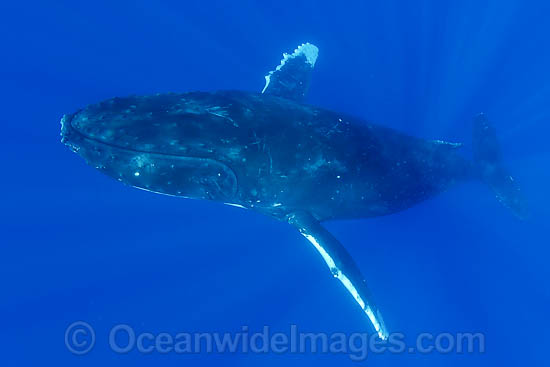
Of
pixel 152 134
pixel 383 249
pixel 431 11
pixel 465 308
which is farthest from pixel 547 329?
pixel 152 134

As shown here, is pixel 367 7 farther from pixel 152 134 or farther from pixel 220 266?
pixel 152 134

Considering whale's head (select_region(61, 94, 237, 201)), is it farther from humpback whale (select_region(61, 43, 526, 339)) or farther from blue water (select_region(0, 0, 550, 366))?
blue water (select_region(0, 0, 550, 366))

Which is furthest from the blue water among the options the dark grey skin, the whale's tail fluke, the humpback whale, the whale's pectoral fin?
the whale's pectoral fin

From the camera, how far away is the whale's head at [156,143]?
5062 mm

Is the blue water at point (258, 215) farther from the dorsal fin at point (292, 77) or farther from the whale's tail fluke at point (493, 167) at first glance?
the dorsal fin at point (292, 77)

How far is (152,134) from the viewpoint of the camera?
530 centimetres

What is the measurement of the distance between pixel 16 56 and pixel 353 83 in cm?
1553

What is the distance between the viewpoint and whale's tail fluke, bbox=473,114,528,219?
13.2m

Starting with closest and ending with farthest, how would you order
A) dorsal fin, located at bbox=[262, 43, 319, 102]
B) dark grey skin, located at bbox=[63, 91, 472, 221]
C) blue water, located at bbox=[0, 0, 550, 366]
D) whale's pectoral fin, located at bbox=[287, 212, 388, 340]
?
dark grey skin, located at bbox=[63, 91, 472, 221] → whale's pectoral fin, located at bbox=[287, 212, 388, 340] → dorsal fin, located at bbox=[262, 43, 319, 102] → blue water, located at bbox=[0, 0, 550, 366]

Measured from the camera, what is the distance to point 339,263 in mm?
7391

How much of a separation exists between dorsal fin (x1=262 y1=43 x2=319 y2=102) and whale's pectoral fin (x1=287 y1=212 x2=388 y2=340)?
10.7 ft

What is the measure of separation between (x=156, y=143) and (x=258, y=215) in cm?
912

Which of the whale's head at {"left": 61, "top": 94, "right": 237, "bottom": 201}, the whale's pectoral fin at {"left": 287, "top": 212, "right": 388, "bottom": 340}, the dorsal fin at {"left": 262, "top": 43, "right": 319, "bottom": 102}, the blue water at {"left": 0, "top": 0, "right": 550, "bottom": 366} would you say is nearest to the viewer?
the whale's head at {"left": 61, "top": 94, "right": 237, "bottom": 201}

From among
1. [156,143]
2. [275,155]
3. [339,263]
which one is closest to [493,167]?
[339,263]
